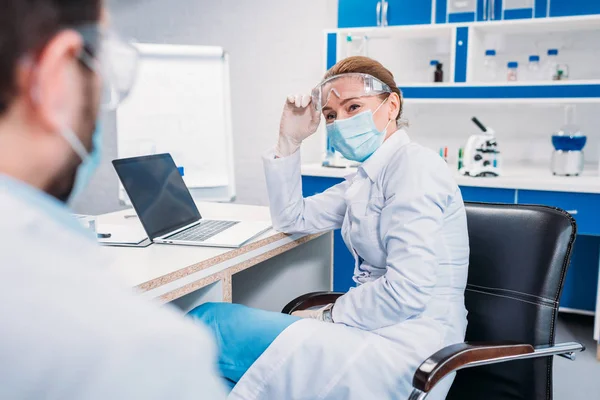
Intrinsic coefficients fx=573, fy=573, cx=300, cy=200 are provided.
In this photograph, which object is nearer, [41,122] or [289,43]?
[41,122]

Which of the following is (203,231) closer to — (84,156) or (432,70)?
(84,156)

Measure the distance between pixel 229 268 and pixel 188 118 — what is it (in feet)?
3.62

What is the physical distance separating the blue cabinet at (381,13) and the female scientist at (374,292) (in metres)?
1.67

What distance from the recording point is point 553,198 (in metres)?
2.57

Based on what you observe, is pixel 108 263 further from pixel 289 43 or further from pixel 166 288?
pixel 289 43

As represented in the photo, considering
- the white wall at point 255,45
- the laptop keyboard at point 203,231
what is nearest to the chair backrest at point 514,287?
the laptop keyboard at point 203,231

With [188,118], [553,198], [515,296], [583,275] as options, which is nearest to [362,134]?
[515,296]

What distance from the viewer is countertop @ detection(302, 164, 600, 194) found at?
2.52 metres

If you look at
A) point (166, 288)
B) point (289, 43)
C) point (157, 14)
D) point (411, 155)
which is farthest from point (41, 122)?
point (157, 14)

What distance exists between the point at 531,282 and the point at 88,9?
1.17m

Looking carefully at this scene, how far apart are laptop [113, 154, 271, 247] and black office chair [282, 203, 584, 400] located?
60 cm

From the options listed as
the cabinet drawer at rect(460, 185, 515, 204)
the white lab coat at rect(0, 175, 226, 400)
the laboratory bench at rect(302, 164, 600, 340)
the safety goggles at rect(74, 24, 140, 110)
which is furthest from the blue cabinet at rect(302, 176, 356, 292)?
the white lab coat at rect(0, 175, 226, 400)

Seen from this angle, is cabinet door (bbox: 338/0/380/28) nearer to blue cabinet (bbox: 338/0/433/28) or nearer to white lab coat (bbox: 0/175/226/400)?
blue cabinet (bbox: 338/0/433/28)

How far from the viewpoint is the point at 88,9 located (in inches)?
16.1
